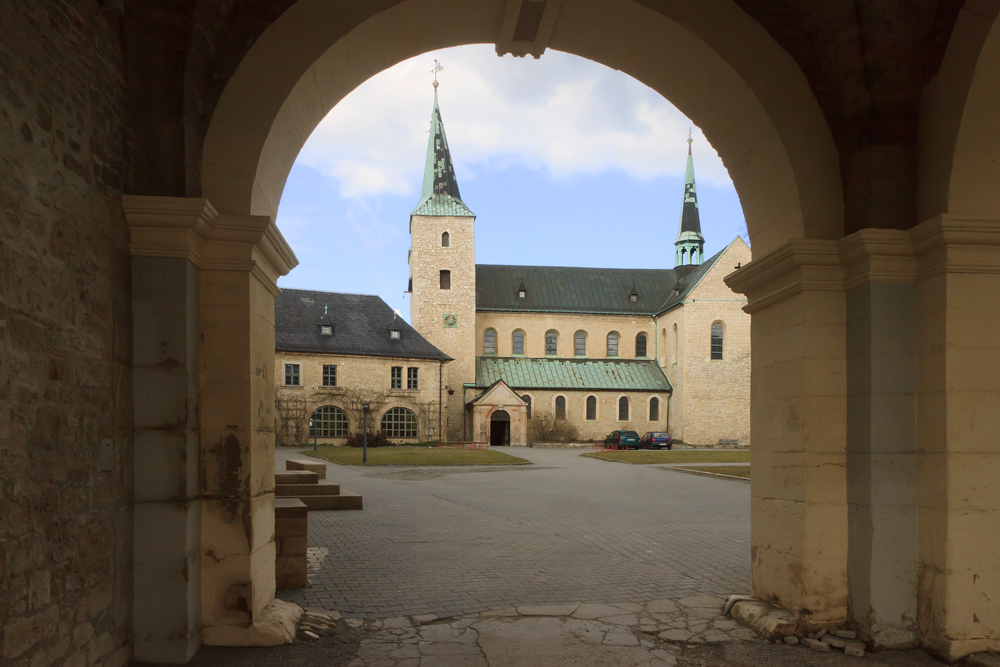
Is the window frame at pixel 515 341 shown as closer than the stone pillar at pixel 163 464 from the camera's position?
No

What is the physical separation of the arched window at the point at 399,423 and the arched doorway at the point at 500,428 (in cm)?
462

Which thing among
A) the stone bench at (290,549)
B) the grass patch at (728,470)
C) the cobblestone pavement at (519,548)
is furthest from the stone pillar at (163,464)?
the grass patch at (728,470)

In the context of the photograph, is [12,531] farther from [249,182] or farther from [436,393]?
[436,393]

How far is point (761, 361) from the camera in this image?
19.4 ft

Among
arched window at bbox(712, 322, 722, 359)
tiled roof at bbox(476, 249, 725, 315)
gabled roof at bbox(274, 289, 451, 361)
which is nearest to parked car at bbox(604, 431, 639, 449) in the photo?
arched window at bbox(712, 322, 722, 359)

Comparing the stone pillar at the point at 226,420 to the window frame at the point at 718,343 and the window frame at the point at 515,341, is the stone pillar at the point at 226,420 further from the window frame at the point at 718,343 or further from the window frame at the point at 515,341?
the window frame at the point at 515,341

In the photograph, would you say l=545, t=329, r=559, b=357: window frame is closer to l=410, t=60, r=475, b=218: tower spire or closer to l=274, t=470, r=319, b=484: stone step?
l=410, t=60, r=475, b=218: tower spire

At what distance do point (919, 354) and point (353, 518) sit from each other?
8.01 metres

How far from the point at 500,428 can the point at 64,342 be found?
40.8 meters

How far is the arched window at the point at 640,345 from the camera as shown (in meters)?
50.4

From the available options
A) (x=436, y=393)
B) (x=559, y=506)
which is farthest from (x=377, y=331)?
(x=559, y=506)

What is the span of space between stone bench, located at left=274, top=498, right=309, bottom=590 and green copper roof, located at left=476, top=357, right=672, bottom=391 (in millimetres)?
38728

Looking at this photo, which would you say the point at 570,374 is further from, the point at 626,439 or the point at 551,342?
the point at 626,439

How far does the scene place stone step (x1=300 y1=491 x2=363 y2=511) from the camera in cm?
1162
